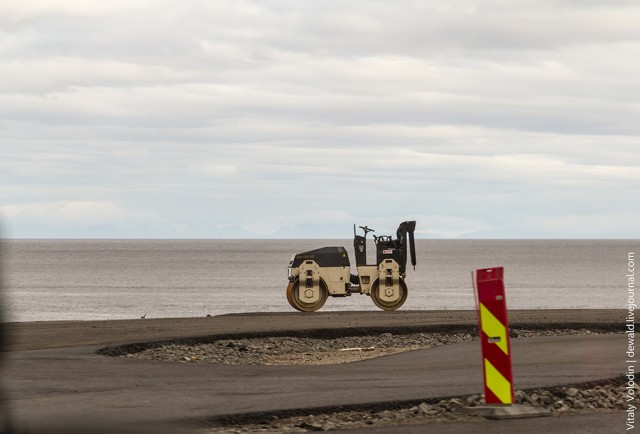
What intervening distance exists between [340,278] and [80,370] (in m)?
16.2

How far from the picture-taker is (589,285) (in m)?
99.4

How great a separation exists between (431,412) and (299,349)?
10117 mm

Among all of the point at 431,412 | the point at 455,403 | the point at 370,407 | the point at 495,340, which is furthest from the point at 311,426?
the point at 495,340

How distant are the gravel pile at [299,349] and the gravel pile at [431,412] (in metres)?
6.91

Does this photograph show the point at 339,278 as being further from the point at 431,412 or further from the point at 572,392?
the point at 431,412

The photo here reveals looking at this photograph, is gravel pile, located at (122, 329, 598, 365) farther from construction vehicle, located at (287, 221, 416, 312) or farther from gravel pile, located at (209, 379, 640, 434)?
construction vehicle, located at (287, 221, 416, 312)

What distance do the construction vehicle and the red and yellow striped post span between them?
19762mm

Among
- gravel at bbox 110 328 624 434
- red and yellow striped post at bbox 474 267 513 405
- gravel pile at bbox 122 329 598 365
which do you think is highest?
red and yellow striped post at bbox 474 267 513 405

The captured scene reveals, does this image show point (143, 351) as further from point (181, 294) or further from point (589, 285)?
point (589, 285)

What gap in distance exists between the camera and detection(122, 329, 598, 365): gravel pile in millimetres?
18812

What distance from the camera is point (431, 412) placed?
1088 centimetres

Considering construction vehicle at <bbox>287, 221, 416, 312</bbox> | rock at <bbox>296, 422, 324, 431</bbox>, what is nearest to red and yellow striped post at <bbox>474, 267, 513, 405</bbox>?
rock at <bbox>296, 422, 324, 431</bbox>

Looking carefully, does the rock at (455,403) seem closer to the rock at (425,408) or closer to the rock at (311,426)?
the rock at (425,408)

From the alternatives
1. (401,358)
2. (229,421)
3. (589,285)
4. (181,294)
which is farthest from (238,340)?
(589,285)
